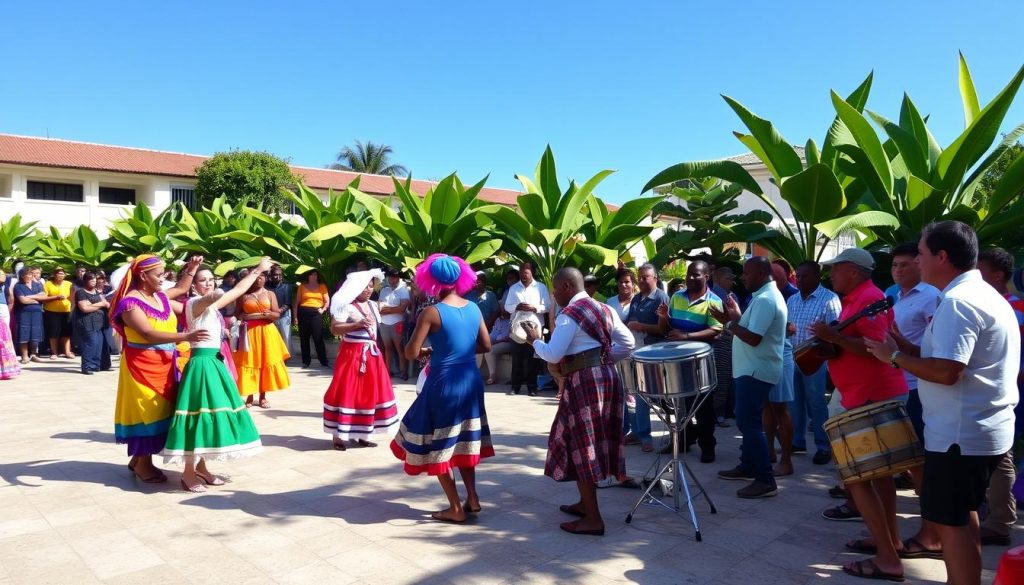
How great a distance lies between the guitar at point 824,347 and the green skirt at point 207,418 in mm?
4285

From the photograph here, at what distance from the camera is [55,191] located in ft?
113

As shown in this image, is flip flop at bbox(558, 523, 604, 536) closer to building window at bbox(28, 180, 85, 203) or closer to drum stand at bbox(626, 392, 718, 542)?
drum stand at bbox(626, 392, 718, 542)

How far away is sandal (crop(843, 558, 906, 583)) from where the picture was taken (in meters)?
4.00

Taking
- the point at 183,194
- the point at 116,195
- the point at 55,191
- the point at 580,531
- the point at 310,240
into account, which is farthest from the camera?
the point at 183,194

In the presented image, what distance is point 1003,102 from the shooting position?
6.65m

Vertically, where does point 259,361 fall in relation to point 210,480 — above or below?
above

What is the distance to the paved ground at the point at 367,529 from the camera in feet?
13.7

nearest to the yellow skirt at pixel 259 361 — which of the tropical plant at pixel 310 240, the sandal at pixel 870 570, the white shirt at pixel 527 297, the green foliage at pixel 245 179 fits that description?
the white shirt at pixel 527 297

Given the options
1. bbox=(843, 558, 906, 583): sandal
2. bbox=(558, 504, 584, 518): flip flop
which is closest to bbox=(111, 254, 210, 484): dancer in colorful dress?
Result: bbox=(558, 504, 584, 518): flip flop

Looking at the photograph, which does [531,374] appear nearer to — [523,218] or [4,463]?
[523,218]

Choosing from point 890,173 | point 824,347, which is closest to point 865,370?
point 824,347

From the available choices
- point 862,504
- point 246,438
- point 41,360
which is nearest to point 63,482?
point 246,438

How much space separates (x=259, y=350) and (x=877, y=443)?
7.07m

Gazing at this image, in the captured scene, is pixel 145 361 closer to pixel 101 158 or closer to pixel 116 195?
pixel 116 195
